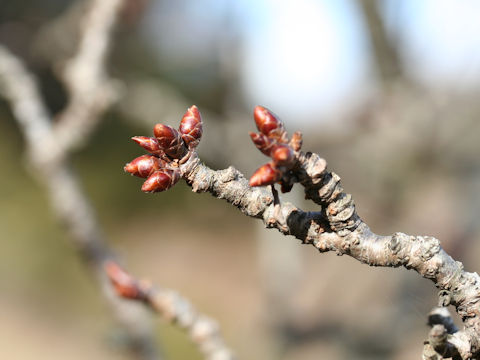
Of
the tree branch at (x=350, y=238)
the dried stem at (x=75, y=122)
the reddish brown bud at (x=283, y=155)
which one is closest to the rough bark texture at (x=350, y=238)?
the tree branch at (x=350, y=238)

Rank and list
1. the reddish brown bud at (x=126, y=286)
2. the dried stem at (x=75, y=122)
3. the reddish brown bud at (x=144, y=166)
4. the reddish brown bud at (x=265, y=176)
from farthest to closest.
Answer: the dried stem at (x=75, y=122) → the reddish brown bud at (x=126, y=286) → the reddish brown bud at (x=144, y=166) → the reddish brown bud at (x=265, y=176)

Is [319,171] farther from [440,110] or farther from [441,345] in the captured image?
[440,110]

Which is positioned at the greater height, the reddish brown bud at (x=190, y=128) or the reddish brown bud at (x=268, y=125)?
the reddish brown bud at (x=190, y=128)

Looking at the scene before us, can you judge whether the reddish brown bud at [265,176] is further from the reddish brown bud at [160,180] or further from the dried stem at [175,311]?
the dried stem at [175,311]

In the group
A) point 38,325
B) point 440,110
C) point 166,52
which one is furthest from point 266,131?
point 166,52

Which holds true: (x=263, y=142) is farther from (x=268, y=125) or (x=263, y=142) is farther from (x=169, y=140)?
(x=169, y=140)

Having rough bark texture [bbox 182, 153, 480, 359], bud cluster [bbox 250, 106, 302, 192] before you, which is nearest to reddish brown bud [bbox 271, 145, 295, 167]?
bud cluster [bbox 250, 106, 302, 192]
